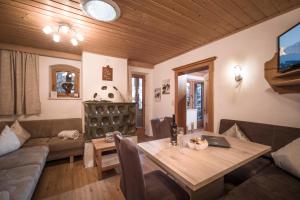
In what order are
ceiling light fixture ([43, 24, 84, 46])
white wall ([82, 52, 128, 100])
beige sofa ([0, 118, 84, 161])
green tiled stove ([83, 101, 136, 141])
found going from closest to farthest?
ceiling light fixture ([43, 24, 84, 46]), beige sofa ([0, 118, 84, 161]), green tiled stove ([83, 101, 136, 141]), white wall ([82, 52, 128, 100])

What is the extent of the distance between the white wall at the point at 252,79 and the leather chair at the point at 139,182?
170cm

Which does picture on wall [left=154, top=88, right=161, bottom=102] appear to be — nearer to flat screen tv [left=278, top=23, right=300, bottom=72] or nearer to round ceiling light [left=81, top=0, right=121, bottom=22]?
round ceiling light [left=81, top=0, right=121, bottom=22]

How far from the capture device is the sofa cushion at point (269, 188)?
103 centimetres

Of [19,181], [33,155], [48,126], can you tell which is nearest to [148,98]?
[48,126]

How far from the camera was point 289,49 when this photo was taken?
152cm

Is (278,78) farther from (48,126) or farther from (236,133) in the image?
(48,126)

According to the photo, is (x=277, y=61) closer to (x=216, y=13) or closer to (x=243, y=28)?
(x=243, y=28)

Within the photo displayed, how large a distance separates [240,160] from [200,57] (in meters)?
2.30

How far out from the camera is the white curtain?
2.59m

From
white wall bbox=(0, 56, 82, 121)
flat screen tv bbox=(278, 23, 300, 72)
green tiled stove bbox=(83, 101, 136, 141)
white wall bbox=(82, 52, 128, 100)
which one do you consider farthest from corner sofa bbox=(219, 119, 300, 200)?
white wall bbox=(0, 56, 82, 121)

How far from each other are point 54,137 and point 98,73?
171 cm

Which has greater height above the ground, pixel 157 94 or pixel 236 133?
pixel 157 94

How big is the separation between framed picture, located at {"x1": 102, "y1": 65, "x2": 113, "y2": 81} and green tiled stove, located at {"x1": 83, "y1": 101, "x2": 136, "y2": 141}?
69cm

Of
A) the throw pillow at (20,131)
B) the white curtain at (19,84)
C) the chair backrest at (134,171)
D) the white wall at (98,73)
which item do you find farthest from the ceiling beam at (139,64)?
the chair backrest at (134,171)
